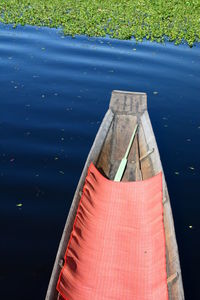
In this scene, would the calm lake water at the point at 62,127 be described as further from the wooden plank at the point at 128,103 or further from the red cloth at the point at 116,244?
the wooden plank at the point at 128,103

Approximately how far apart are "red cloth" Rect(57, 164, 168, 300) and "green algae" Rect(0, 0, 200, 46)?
1320 cm

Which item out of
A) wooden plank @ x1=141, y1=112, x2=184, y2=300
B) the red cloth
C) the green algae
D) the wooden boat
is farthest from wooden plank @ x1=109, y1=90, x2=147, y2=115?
the green algae

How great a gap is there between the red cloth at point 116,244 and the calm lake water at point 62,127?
3.59ft

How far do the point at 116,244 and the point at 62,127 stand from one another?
5.72 meters

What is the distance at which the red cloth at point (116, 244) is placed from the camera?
6.08 m

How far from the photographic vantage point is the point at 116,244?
286 inches

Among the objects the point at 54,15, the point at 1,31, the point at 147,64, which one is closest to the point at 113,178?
the point at 147,64

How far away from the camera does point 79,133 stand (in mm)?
11867

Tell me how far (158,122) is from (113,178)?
4354 millimetres

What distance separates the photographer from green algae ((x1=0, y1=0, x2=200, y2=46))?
20.2 meters

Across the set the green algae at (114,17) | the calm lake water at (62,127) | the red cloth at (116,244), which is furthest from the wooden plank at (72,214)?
the green algae at (114,17)

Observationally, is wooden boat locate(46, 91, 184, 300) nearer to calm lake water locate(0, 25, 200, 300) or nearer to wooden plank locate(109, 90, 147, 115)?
wooden plank locate(109, 90, 147, 115)

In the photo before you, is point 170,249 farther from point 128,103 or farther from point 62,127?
point 62,127

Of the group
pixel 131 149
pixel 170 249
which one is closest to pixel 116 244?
pixel 170 249
